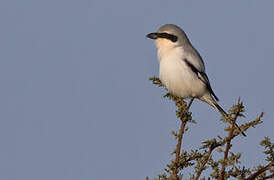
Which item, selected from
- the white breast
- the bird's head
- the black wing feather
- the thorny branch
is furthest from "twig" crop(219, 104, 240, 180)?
the bird's head

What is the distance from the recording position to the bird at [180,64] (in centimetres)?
693

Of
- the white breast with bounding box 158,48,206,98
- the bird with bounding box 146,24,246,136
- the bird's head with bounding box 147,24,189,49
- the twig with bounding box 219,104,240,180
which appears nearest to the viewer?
the twig with bounding box 219,104,240,180

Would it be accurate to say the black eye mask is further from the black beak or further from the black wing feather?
the black wing feather

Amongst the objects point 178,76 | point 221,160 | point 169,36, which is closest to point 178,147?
point 221,160

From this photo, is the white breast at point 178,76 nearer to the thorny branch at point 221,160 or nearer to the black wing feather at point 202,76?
the black wing feather at point 202,76

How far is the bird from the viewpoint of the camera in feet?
22.7

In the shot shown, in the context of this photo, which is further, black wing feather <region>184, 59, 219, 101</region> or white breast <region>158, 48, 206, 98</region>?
black wing feather <region>184, 59, 219, 101</region>

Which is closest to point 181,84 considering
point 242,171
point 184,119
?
point 184,119

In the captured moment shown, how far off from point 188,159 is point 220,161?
0.62m

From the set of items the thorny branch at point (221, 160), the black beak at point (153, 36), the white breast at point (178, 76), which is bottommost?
the thorny branch at point (221, 160)

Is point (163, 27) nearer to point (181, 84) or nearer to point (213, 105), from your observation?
point (181, 84)

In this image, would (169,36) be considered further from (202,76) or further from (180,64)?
(202,76)

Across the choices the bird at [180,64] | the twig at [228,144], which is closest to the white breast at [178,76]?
the bird at [180,64]

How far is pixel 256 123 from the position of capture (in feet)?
12.3
